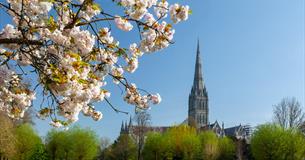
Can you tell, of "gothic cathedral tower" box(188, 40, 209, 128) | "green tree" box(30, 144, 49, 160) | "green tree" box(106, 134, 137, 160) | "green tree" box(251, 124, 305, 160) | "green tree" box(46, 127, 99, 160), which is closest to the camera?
"green tree" box(251, 124, 305, 160)

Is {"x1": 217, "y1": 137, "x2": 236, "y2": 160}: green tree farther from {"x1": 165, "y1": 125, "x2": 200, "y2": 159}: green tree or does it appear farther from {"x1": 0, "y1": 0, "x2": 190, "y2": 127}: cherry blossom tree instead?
{"x1": 0, "y1": 0, "x2": 190, "y2": 127}: cherry blossom tree

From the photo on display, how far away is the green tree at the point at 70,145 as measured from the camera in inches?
2394

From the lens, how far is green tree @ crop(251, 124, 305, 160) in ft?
168

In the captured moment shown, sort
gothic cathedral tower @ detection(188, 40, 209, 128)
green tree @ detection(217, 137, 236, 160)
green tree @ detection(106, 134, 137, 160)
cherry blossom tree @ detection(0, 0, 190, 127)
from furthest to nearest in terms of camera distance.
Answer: gothic cathedral tower @ detection(188, 40, 209, 128) < green tree @ detection(106, 134, 137, 160) < green tree @ detection(217, 137, 236, 160) < cherry blossom tree @ detection(0, 0, 190, 127)

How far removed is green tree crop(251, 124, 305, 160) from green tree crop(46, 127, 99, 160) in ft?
72.6

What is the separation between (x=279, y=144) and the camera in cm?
5097

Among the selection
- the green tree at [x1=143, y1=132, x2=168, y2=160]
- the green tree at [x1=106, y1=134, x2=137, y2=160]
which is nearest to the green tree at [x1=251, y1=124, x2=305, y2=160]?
the green tree at [x1=143, y1=132, x2=168, y2=160]

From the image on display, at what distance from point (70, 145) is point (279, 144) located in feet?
87.0

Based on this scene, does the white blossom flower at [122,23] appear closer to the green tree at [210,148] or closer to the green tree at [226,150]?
the green tree at [210,148]

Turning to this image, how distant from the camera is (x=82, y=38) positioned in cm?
667

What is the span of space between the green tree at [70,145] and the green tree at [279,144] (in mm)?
22137

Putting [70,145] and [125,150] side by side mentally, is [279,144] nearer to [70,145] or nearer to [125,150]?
[70,145]

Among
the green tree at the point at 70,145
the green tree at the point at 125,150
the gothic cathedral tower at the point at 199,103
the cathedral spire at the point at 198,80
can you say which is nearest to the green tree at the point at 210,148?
the green tree at the point at 70,145

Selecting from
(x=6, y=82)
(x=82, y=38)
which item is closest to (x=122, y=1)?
(x=82, y=38)
